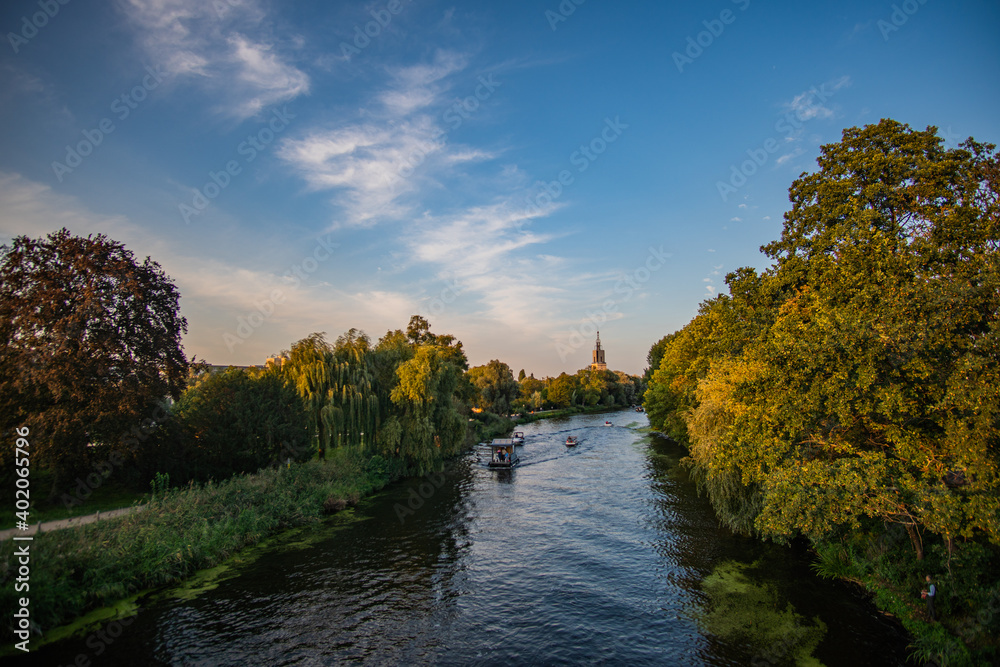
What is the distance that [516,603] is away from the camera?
17375mm

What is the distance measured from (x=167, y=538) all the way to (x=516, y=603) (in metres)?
15.0

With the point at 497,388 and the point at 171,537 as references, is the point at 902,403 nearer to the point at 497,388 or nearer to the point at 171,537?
the point at 171,537

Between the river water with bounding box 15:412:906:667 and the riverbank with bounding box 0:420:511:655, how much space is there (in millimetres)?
1468

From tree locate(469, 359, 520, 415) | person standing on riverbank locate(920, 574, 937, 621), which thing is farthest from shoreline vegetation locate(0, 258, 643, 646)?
tree locate(469, 359, 520, 415)

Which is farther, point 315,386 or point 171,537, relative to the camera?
point 315,386

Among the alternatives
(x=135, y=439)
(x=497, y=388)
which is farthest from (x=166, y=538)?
(x=497, y=388)

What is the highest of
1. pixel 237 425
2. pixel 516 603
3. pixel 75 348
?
pixel 75 348

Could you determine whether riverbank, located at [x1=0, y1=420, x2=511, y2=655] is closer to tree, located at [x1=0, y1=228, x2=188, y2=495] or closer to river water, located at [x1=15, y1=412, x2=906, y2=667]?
river water, located at [x1=15, y1=412, x2=906, y2=667]

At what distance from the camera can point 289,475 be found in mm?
29203

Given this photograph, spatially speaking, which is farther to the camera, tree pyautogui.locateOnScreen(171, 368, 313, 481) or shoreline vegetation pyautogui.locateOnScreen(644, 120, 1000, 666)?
tree pyautogui.locateOnScreen(171, 368, 313, 481)

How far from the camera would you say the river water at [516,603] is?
45.8 feet

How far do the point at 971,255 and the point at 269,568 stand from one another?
2841cm

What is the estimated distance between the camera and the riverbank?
15125 mm

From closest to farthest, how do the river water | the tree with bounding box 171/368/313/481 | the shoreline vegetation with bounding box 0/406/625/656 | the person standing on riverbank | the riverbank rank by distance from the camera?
the person standing on riverbank < the river water < the riverbank < the shoreline vegetation with bounding box 0/406/625/656 < the tree with bounding box 171/368/313/481
